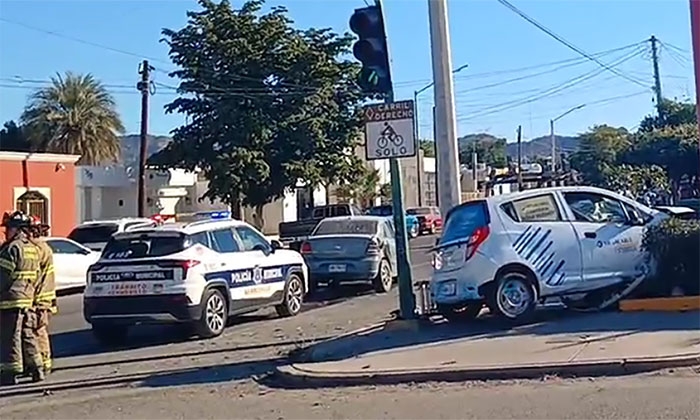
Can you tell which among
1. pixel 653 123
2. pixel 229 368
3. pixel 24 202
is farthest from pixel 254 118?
pixel 229 368

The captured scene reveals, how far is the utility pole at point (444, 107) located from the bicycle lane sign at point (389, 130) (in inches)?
91.8

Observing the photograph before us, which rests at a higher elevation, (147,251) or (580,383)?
(147,251)

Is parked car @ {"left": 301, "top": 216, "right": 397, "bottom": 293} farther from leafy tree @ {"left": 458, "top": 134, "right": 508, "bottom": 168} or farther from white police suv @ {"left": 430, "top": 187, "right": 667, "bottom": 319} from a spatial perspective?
leafy tree @ {"left": 458, "top": 134, "right": 508, "bottom": 168}

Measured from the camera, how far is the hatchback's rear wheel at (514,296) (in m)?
12.7

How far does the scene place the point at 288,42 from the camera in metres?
48.8

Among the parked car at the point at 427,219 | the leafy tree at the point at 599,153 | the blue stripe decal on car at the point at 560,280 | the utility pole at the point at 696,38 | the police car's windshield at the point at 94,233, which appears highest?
the leafy tree at the point at 599,153

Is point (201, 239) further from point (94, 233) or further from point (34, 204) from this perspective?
point (34, 204)

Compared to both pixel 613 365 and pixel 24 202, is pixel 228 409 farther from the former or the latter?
pixel 24 202

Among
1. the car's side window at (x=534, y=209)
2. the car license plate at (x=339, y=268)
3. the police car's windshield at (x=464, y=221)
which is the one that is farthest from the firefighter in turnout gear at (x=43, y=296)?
the car license plate at (x=339, y=268)

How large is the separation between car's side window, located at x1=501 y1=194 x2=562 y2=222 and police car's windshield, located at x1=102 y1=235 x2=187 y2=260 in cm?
451

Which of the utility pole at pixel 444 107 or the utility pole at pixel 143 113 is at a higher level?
the utility pole at pixel 143 113

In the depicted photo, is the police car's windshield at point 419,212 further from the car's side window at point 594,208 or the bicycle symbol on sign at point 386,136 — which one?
the bicycle symbol on sign at point 386,136

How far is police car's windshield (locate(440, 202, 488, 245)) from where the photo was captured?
13.0 metres

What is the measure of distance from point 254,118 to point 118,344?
108 ft
